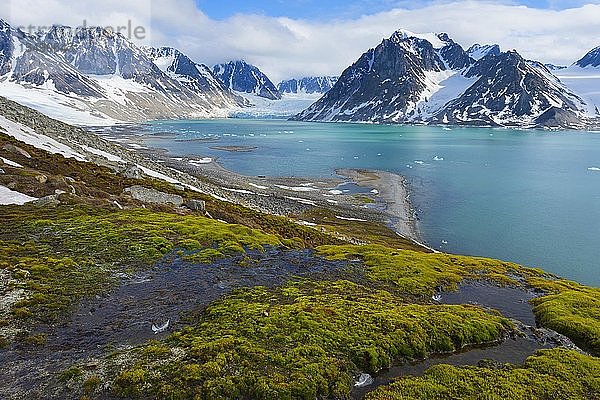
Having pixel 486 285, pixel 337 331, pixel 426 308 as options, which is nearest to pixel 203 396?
pixel 337 331

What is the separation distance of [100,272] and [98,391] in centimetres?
1255

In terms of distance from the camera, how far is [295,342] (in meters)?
18.1

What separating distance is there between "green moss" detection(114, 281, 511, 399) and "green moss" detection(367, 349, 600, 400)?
1.82 metres

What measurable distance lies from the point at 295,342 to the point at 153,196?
121 ft

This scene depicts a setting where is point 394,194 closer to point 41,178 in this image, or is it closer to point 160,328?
point 41,178

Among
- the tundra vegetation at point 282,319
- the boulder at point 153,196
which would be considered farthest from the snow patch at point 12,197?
the boulder at point 153,196

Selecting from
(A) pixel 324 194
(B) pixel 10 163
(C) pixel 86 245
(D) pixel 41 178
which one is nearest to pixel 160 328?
(C) pixel 86 245

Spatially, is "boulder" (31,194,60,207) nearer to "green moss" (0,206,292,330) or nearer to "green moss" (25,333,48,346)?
"green moss" (0,206,292,330)

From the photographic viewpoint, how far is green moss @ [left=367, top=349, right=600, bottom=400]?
1552 centimetres

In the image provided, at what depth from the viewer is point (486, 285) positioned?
97.9ft

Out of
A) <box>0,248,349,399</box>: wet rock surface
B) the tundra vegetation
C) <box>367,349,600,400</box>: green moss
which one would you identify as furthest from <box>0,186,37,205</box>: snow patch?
<box>367,349,600,400</box>: green moss

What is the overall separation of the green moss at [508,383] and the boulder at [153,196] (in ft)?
126

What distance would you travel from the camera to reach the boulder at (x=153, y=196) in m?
49.0

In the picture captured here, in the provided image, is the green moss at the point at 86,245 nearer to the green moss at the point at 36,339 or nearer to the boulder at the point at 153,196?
the green moss at the point at 36,339
